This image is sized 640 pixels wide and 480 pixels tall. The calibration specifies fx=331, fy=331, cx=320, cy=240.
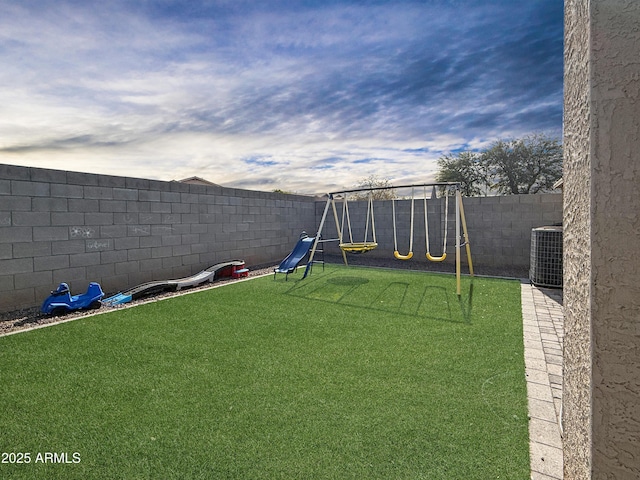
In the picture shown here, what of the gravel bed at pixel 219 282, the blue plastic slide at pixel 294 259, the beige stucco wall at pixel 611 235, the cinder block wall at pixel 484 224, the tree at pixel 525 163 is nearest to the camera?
the beige stucco wall at pixel 611 235

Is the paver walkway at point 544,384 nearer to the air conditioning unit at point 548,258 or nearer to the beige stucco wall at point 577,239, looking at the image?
the beige stucco wall at point 577,239

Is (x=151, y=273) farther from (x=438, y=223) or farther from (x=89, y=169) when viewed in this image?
(x=438, y=223)

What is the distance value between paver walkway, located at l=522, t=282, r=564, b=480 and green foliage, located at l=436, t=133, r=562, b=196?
1461 centimetres

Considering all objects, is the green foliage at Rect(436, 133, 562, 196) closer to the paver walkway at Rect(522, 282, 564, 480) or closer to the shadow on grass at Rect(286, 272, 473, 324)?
the shadow on grass at Rect(286, 272, 473, 324)

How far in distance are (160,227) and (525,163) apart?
18264 millimetres

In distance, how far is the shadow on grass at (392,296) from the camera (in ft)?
11.8

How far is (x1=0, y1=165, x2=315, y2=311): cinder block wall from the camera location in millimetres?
3762

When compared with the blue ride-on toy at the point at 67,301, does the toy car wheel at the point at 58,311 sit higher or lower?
lower

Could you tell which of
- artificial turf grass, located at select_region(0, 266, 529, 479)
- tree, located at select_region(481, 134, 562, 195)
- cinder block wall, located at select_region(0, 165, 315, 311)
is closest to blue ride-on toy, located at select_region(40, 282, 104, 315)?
cinder block wall, located at select_region(0, 165, 315, 311)

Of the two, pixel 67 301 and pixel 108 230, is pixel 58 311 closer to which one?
pixel 67 301

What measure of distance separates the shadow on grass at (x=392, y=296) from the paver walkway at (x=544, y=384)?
0.61m

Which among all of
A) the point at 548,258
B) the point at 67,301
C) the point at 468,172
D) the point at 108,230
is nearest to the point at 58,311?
the point at 67,301

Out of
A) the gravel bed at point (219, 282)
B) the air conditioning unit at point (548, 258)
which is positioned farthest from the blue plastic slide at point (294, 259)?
the air conditioning unit at point (548, 258)

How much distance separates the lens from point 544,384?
207 centimetres
